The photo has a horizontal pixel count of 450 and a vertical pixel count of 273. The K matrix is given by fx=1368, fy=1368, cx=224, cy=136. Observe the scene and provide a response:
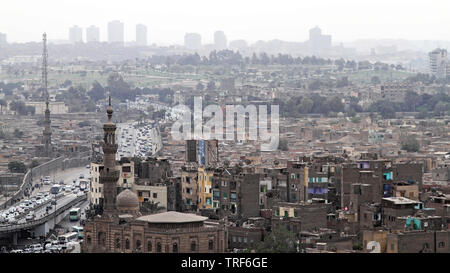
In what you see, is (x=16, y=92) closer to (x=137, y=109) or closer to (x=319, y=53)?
(x=137, y=109)

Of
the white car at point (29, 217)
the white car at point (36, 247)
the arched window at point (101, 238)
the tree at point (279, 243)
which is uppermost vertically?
the tree at point (279, 243)

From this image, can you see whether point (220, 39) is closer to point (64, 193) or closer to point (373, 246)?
point (64, 193)

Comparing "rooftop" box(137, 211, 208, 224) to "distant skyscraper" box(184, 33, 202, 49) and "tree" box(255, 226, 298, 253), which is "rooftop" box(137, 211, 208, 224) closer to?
"tree" box(255, 226, 298, 253)

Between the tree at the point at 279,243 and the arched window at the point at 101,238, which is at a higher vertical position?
the tree at the point at 279,243

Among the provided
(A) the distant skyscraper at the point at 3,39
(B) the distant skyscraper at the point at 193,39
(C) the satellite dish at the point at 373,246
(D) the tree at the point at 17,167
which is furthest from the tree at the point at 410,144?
(B) the distant skyscraper at the point at 193,39

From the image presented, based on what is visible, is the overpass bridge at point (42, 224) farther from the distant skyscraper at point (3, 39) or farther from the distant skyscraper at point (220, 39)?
the distant skyscraper at point (220, 39)
